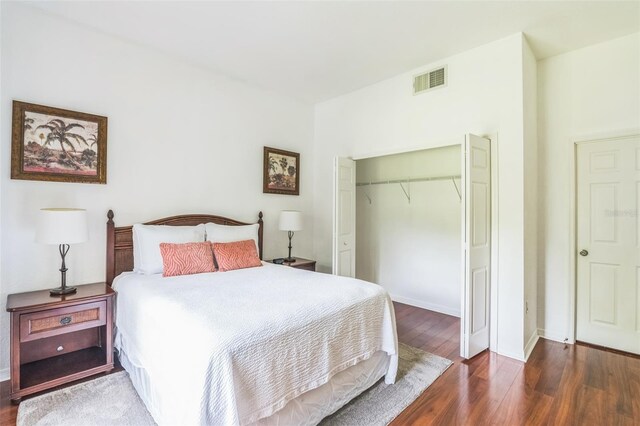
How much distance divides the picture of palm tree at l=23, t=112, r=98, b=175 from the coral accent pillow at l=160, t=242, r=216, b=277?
96 centimetres

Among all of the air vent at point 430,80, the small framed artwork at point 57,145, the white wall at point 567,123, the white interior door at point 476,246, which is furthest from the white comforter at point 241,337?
the air vent at point 430,80

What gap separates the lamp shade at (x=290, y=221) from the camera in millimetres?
3936

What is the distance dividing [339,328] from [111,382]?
1.79m

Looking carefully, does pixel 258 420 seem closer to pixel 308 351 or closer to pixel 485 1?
pixel 308 351

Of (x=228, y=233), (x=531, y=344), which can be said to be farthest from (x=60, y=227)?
(x=531, y=344)

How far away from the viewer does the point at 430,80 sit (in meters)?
3.41

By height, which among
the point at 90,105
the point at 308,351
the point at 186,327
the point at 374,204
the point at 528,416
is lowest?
the point at 528,416

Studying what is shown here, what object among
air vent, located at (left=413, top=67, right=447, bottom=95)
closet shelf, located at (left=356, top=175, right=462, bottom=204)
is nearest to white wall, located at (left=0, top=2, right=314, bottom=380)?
closet shelf, located at (left=356, top=175, right=462, bottom=204)

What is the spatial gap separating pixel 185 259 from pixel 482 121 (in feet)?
10.2

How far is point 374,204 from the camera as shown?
478 cm

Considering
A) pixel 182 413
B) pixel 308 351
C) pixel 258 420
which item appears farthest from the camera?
pixel 308 351

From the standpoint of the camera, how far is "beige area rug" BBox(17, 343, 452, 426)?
1.89 m

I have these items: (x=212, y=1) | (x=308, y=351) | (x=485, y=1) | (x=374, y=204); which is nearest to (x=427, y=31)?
(x=485, y=1)

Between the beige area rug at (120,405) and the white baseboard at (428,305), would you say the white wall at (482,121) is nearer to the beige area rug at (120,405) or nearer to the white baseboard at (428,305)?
the white baseboard at (428,305)
